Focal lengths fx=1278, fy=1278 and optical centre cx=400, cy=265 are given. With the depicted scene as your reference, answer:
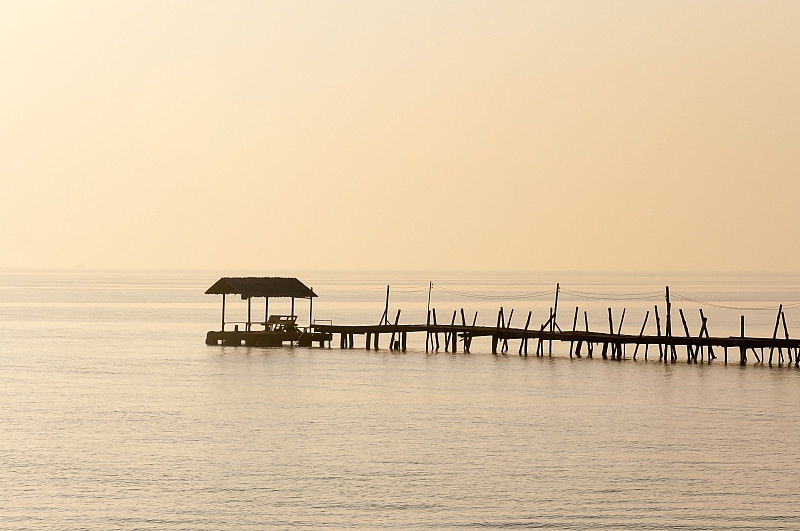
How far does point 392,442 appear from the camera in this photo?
4475 cm

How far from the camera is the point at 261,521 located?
1266 inches

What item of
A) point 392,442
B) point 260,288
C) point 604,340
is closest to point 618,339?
point 604,340

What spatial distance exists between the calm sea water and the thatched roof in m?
3.87

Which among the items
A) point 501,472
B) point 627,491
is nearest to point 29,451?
point 501,472

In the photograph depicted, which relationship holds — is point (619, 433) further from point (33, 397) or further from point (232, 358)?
point (232, 358)

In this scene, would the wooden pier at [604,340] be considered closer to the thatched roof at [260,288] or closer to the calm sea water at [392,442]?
the calm sea water at [392,442]

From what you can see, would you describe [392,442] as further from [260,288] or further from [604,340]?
[260,288]

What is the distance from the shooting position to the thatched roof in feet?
263

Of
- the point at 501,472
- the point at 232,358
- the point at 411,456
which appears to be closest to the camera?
the point at 501,472

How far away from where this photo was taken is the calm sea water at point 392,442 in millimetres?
33281

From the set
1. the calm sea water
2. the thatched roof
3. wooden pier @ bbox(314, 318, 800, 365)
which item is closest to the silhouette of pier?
wooden pier @ bbox(314, 318, 800, 365)

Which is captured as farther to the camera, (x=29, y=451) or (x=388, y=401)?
(x=388, y=401)

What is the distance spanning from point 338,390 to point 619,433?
1755 centimetres

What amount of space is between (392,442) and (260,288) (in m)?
37.3
